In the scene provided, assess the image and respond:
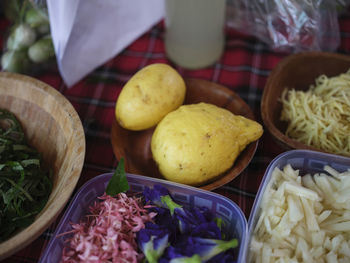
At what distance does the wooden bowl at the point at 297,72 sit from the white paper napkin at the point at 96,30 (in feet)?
Answer: 1.49

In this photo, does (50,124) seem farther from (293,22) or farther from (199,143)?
(293,22)

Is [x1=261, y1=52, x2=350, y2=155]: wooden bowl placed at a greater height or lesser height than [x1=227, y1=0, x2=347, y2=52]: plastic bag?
lesser

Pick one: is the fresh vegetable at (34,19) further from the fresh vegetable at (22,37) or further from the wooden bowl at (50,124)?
the wooden bowl at (50,124)

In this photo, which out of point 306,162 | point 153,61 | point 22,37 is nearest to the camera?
point 306,162

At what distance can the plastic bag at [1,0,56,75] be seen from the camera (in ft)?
2.77

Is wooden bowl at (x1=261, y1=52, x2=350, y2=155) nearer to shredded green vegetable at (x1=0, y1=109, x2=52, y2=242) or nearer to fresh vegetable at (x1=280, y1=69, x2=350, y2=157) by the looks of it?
fresh vegetable at (x1=280, y1=69, x2=350, y2=157)

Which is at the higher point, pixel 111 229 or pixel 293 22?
pixel 293 22

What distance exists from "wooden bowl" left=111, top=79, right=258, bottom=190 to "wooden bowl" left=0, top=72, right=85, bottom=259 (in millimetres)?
101

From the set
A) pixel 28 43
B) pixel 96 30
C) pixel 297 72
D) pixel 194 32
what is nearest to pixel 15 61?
pixel 28 43

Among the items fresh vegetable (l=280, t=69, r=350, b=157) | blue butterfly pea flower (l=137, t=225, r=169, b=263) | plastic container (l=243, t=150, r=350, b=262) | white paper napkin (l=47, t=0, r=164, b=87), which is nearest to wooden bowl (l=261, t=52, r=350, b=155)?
fresh vegetable (l=280, t=69, r=350, b=157)

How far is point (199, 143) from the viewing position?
0.58 metres

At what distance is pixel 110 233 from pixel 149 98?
10.7 inches

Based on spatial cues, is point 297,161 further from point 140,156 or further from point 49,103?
point 49,103

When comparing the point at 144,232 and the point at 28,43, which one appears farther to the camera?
the point at 28,43
